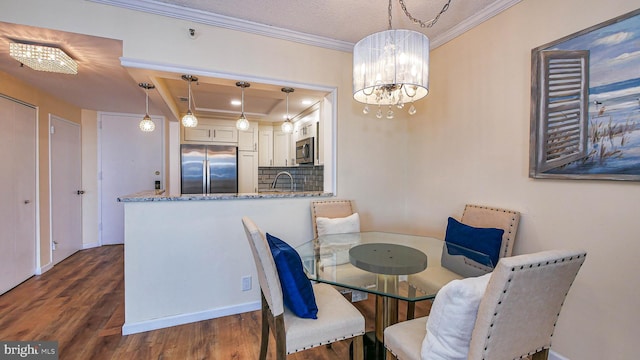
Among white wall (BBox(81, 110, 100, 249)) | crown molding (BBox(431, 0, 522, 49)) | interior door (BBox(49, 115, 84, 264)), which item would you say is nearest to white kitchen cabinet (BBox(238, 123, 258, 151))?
white wall (BBox(81, 110, 100, 249))

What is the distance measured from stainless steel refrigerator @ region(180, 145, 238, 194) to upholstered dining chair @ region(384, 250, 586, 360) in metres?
4.34

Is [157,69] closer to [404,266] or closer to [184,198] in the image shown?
[184,198]

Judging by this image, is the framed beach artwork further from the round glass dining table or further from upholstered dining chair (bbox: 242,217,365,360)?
upholstered dining chair (bbox: 242,217,365,360)

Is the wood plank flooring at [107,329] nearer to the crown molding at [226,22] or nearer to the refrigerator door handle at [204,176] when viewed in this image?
the refrigerator door handle at [204,176]

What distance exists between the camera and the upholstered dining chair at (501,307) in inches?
35.2

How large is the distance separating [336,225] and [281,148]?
3155 mm

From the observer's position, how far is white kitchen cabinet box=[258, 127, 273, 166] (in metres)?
5.23

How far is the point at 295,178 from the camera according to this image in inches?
197

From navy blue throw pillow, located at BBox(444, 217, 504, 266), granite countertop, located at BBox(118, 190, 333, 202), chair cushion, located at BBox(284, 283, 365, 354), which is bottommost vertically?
chair cushion, located at BBox(284, 283, 365, 354)

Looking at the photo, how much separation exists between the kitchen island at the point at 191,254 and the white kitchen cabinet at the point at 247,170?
277 cm

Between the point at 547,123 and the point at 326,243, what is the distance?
67.7 inches

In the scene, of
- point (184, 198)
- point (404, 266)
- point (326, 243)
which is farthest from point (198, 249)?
point (404, 266)

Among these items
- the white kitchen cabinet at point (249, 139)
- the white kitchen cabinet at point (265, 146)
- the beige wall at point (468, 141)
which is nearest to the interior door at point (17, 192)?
the beige wall at point (468, 141)

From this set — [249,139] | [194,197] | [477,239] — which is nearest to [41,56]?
[194,197]
